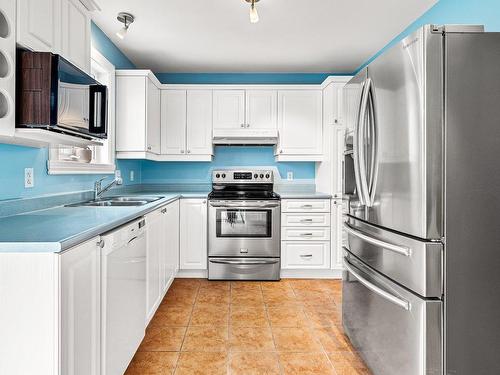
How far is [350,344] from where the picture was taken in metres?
2.31

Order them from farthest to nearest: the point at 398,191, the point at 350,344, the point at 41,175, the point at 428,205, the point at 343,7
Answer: the point at 343,7, the point at 350,344, the point at 41,175, the point at 398,191, the point at 428,205

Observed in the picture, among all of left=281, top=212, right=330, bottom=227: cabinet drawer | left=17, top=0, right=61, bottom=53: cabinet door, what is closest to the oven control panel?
left=281, top=212, right=330, bottom=227: cabinet drawer

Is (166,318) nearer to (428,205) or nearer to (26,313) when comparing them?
(26,313)

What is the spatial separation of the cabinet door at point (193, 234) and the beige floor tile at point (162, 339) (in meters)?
1.20

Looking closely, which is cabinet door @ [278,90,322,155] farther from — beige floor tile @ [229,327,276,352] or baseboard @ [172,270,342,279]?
beige floor tile @ [229,327,276,352]

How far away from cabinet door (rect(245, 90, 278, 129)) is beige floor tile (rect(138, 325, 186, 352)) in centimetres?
248

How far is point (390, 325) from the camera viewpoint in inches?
65.1

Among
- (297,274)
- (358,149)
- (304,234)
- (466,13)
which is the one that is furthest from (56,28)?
(297,274)

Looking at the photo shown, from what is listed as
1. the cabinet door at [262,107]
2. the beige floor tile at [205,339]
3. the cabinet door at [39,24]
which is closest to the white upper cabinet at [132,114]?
the cabinet door at [262,107]

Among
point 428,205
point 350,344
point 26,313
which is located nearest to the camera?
point 26,313

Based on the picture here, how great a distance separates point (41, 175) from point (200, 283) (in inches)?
79.8

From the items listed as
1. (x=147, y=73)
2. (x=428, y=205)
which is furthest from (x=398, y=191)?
(x=147, y=73)

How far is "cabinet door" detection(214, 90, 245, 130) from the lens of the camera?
159 inches

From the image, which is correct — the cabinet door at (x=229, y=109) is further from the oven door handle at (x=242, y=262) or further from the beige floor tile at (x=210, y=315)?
the beige floor tile at (x=210, y=315)
